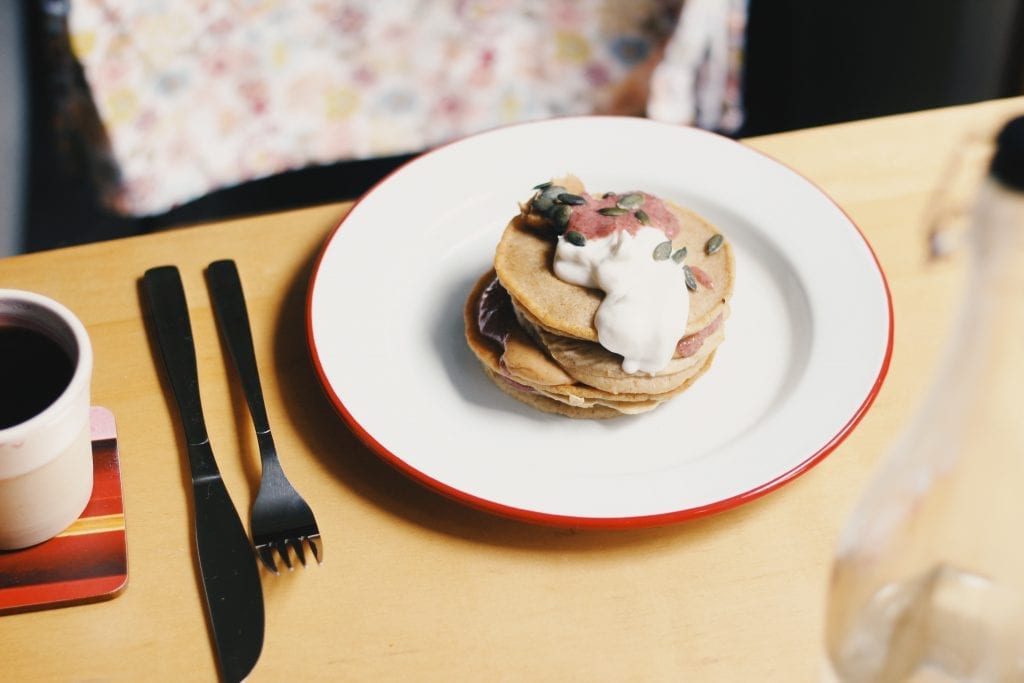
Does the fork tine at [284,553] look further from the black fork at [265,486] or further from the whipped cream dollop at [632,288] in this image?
the whipped cream dollop at [632,288]

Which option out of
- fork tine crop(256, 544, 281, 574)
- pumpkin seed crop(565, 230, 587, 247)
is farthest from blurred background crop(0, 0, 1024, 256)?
fork tine crop(256, 544, 281, 574)

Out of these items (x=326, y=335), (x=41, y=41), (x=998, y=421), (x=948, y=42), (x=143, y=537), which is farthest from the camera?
(x=41, y=41)

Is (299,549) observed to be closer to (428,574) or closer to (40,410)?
(428,574)

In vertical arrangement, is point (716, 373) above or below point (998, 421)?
below

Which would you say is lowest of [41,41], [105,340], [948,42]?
[41,41]

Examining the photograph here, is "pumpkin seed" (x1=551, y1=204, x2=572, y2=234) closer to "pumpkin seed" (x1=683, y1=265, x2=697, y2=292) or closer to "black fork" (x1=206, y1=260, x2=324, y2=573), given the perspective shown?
"pumpkin seed" (x1=683, y1=265, x2=697, y2=292)

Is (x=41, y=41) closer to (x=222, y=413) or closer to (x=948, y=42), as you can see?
(x=222, y=413)

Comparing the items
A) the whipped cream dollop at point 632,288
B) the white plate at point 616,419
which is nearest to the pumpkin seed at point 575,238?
the whipped cream dollop at point 632,288

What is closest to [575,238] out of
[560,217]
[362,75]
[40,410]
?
[560,217]

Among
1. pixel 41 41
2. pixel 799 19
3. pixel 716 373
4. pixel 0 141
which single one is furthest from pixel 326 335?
pixel 41 41
